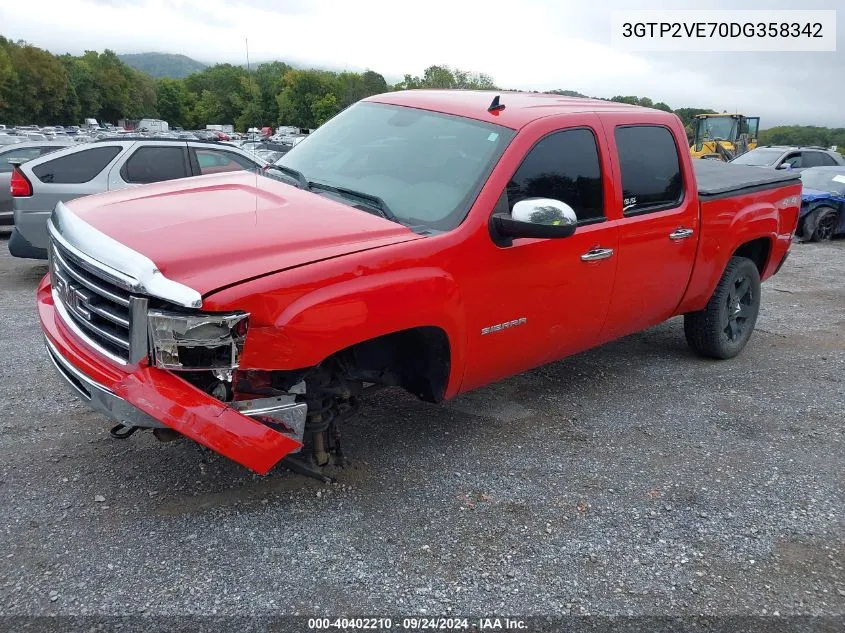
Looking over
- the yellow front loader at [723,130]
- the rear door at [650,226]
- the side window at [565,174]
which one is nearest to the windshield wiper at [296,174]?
the side window at [565,174]

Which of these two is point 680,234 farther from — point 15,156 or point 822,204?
point 15,156

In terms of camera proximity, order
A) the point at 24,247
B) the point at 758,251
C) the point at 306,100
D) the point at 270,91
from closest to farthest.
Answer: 1. the point at 758,251
2. the point at 24,247
3. the point at 270,91
4. the point at 306,100

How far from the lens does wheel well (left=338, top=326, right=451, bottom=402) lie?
3.49m

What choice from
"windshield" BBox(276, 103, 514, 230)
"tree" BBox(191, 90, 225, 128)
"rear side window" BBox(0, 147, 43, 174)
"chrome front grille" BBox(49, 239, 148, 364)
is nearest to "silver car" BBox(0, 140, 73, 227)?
"rear side window" BBox(0, 147, 43, 174)

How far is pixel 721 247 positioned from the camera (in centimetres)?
524

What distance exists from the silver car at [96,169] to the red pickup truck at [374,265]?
13.4 ft

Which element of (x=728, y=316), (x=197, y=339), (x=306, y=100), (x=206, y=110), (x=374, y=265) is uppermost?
(x=306, y=100)

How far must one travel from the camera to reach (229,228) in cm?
314

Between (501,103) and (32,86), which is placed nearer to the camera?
(501,103)

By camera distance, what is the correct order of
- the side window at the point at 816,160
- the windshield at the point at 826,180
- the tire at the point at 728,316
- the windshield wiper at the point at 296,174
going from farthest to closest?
the side window at the point at 816,160
the windshield at the point at 826,180
the tire at the point at 728,316
the windshield wiper at the point at 296,174

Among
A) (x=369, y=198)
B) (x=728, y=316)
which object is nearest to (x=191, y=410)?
(x=369, y=198)

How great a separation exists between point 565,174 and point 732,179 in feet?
7.35

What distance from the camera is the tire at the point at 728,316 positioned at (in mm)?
5527

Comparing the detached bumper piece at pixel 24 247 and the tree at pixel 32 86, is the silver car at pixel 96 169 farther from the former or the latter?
the tree at pixel 32 86
